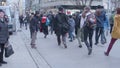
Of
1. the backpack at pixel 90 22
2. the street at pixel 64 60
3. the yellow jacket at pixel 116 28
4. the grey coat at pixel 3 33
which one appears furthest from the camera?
the backpack at pixel 90 22

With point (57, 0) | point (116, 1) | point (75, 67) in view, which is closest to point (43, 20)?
point (75, 67)

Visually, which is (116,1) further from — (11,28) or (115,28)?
(115,28)

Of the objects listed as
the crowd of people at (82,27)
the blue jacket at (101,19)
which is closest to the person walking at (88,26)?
the crowd of people at (82,27)

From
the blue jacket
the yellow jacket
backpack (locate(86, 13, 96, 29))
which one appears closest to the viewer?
the yellow jacket

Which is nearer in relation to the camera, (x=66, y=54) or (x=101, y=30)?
(x=66, y=54)

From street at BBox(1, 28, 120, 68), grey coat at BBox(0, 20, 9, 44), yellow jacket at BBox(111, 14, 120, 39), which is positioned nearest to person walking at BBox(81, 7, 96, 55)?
street at BBox(1, 28, 120, 68)

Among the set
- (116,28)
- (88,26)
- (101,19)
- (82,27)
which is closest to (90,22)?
(88,26)

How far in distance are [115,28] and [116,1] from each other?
62888 mm

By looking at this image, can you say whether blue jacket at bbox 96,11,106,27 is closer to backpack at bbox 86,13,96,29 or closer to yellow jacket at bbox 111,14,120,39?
backpack at bbox 86,13,96,29

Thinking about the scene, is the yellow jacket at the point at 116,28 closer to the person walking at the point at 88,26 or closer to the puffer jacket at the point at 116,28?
the puffer jacket at the point at 116,28

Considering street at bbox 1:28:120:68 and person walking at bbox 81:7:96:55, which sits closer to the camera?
street at bbox 1:28:120:68

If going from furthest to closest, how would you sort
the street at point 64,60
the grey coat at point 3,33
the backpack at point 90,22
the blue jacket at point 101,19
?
the blue jacket at point 101,19 → the backpack at point 90,22 → the street at point 64,60 → the grey coat at point 3,33

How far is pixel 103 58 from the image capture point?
47.2 feet

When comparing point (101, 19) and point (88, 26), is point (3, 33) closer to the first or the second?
point (88, 26)
